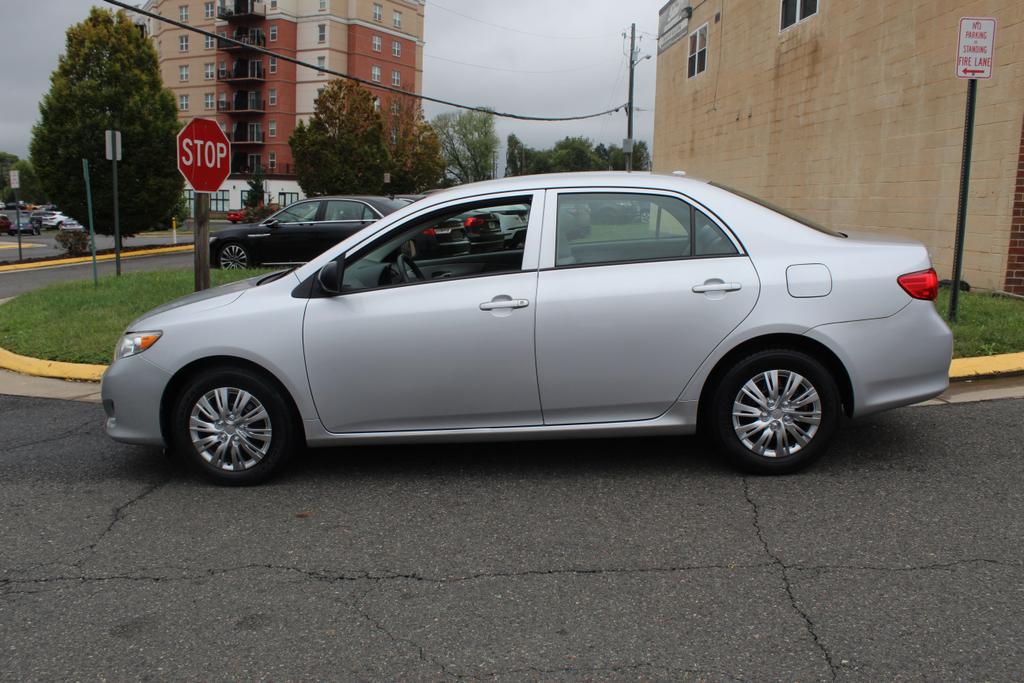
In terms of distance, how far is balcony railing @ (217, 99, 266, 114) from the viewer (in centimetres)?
Result: 7169

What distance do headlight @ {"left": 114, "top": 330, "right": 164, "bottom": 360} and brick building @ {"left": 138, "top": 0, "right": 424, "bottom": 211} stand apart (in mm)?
64629

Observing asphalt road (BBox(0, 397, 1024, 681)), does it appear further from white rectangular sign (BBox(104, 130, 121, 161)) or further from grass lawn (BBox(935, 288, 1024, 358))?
white rectangular sign (BBox(104, 130, 121, 161))

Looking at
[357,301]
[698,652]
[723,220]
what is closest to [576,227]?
[723,220]

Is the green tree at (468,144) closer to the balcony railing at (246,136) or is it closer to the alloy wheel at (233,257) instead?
the balcony railing at (246,136)

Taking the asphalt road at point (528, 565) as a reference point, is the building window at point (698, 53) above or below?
above

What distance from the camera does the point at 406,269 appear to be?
5121mm

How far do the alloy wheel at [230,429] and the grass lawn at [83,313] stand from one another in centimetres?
411

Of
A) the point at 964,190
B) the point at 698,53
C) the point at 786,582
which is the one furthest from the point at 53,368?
the point at 698,53

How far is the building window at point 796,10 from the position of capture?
54.1 ft

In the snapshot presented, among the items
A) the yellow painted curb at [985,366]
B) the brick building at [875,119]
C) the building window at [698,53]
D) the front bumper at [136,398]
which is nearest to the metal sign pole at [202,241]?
the front bumper at [136,398]

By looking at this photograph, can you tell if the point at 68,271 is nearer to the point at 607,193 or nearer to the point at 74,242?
the point at 74,242

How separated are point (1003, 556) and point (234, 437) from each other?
3845mm

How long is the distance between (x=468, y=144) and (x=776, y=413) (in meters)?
84.3

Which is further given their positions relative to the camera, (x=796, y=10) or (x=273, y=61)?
(x=273, y=61)
